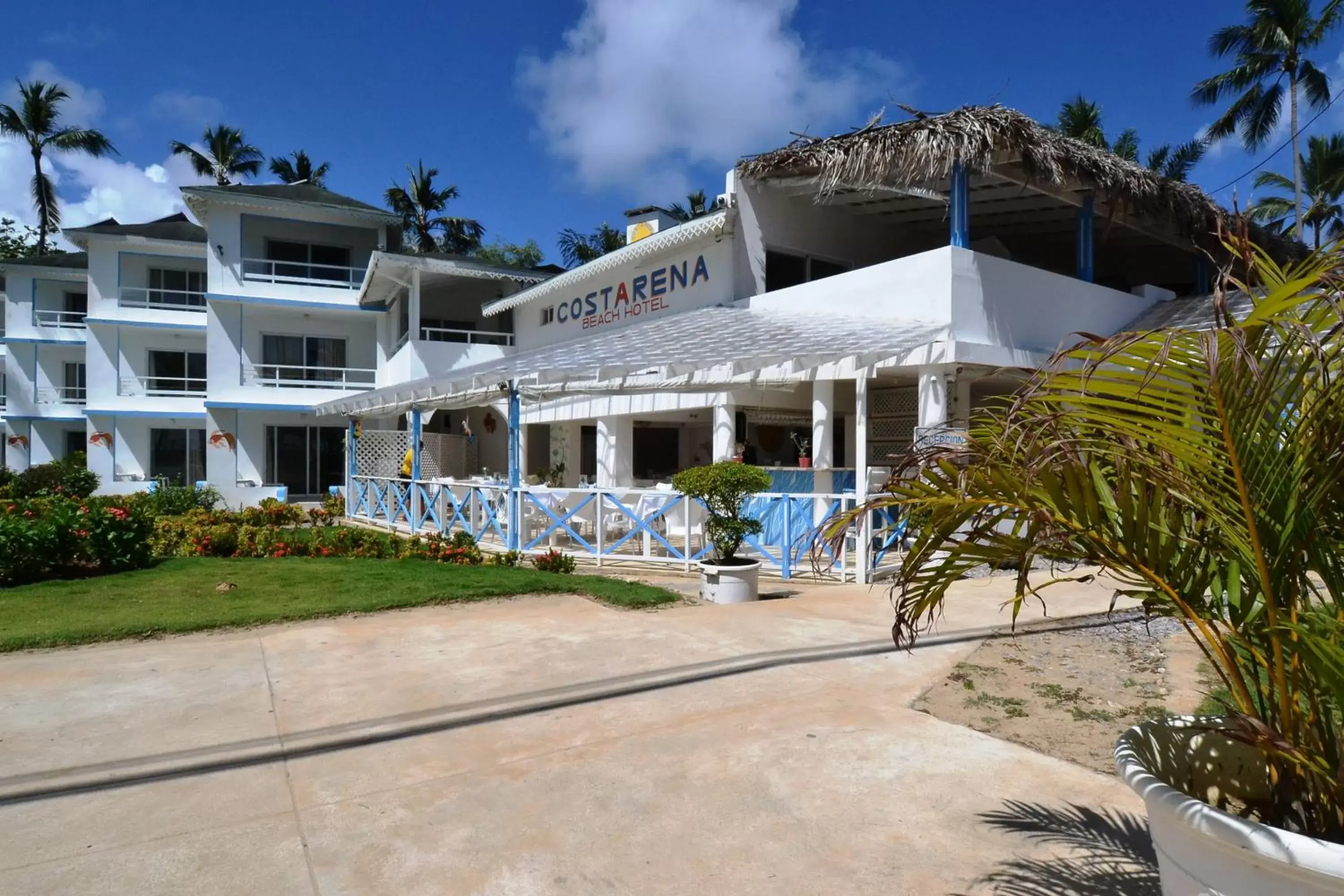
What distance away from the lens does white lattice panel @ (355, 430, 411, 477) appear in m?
17.5

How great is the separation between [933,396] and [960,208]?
2.65m

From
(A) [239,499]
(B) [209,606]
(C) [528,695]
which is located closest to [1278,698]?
(C) [528,695]

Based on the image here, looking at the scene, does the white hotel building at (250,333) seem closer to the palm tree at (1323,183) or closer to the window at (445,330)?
the window at (445,330)

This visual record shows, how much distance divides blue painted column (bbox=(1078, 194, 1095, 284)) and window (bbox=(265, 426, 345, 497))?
1897cm

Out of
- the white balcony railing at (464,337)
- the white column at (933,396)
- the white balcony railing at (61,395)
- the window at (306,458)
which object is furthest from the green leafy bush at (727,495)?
the white balcony railing at (61,395)

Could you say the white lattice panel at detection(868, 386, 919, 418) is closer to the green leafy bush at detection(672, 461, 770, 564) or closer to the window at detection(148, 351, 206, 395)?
the green leafy bush at detection(672, 461, 770, 564)

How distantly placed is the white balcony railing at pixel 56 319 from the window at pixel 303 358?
1021 centimetres

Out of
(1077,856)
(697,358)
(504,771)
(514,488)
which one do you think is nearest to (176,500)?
(514,488)

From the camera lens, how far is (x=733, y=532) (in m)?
8.65

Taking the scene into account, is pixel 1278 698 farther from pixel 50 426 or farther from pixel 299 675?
pixel 50 426

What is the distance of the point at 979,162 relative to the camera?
10.6 meters

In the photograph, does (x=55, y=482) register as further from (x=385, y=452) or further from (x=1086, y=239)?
(x=1086, y=239)

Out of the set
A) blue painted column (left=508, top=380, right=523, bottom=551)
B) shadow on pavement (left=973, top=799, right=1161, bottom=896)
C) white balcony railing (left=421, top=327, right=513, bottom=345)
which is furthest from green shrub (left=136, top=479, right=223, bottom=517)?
shadow on pavement (left=973, top=799, right=1161, bottom=896)

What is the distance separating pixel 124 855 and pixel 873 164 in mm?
11059
